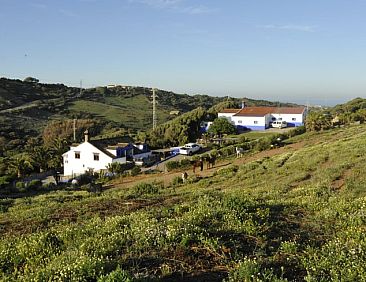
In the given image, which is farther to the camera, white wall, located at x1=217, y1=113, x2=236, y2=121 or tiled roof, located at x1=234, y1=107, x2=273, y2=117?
white wall, located at x1=217, y1=113, x2=236, y2=121

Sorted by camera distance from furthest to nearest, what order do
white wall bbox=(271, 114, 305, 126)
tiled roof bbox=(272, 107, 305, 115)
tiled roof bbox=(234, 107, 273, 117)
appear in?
tiled roof bbox=(272, 107, 305, 115)
white wall bbox=(271, 114, 305, 126)
tiled roof bbox=(234, 107, 273, 117)

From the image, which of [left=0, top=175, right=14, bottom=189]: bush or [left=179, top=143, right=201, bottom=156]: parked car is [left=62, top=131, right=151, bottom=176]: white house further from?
[left=0, top=175, right=14, bottom=189]: bush

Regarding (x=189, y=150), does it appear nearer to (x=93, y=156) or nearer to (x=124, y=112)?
(x=93, y=156)

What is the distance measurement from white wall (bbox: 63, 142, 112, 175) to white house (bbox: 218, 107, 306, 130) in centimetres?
3137

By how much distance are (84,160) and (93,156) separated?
1343 mm

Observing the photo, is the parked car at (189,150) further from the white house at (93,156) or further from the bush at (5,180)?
the bush at (5,180)

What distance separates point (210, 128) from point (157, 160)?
19316 mm

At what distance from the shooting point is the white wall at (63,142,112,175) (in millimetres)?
43812

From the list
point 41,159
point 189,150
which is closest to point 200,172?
point 189,150

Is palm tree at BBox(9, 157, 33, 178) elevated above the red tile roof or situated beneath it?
situated beneath

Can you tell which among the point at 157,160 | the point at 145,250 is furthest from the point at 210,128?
the point at 145,250

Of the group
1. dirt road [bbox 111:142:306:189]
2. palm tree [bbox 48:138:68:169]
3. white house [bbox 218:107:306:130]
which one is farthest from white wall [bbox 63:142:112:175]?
white house [bbox 218:107:306:130]

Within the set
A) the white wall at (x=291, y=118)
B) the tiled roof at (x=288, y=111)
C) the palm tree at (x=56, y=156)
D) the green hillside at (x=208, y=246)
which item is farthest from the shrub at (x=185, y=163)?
the tiled roof at (x=288, y=111)

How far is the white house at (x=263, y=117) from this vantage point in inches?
2689
